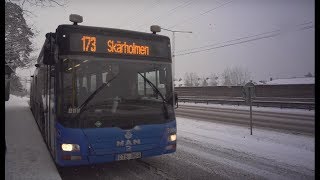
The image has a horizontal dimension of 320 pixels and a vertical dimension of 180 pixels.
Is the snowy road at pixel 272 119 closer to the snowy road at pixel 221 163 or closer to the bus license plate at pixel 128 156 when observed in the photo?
the snowy road at pixel 221 163

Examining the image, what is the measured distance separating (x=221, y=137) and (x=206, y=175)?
5.27m

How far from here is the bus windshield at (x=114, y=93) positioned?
6055 millimetres

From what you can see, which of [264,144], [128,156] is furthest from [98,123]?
[264,144]

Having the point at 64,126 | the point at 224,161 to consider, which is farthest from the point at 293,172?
the point at 64,126

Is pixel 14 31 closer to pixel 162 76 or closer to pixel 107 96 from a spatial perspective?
pixel 107 96

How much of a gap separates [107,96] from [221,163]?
3.44 meters

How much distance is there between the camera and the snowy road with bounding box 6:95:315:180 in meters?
6.77

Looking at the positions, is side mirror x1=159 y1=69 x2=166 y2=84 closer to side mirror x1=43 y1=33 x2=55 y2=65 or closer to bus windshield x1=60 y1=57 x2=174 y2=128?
bus windshield x1=60 y1=57 x2=174 y2=128

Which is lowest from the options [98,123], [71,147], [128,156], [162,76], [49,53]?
[128,156]

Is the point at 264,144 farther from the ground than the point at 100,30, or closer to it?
closer to it

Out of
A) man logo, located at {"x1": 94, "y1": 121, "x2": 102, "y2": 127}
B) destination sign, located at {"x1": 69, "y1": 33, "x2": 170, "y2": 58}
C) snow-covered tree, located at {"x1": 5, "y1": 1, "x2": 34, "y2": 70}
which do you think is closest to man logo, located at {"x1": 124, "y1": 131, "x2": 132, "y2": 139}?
man logo, located at {"x1": 94, "y1": 121, "x2": 102, "y2": 127}

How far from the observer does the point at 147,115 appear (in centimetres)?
669

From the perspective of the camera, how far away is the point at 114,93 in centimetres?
633
